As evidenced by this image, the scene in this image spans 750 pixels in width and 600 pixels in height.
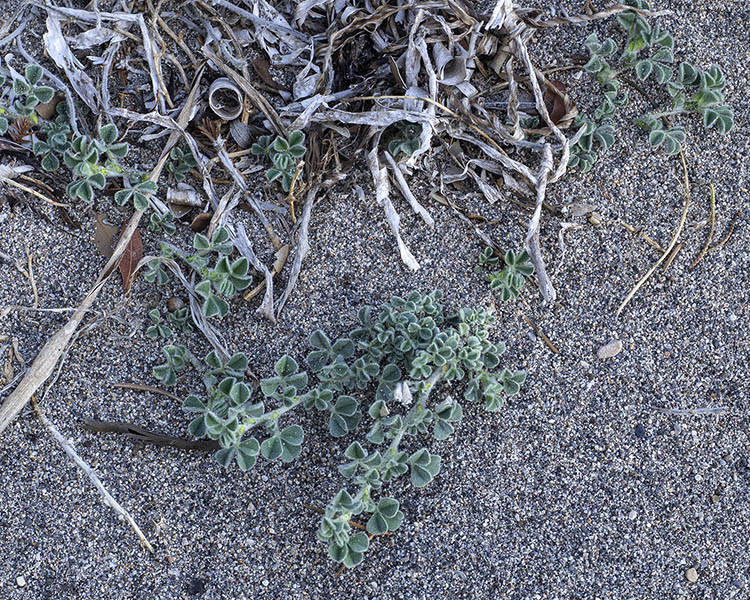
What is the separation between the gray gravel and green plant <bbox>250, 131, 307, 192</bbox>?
109mm

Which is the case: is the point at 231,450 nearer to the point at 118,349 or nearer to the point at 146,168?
the point at 118,349

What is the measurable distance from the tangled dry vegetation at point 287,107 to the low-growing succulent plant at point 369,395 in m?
0.18

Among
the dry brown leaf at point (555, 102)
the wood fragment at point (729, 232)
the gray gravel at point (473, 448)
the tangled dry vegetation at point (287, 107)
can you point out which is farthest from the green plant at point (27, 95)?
the wood fragment at point (729, 232)

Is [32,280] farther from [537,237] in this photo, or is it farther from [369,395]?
[537,237]

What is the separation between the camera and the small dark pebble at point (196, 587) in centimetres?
169

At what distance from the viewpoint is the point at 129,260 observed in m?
1.87

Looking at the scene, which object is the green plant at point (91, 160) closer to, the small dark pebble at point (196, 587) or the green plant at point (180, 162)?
the green plant at point (180, 162)

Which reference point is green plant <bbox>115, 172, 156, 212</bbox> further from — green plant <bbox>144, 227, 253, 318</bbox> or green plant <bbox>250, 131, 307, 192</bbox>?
green plant <bbox>250, 131, 307, 192</bbox>

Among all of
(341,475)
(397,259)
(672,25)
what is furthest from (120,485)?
(672,25)

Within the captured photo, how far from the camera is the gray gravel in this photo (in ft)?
5.61

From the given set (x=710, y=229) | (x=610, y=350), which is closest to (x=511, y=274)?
(x=610, y=350)

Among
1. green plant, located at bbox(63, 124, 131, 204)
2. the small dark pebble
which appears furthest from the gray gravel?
green plant, located at bbox(63, 124, 131, 204)

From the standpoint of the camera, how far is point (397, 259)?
1934 mm

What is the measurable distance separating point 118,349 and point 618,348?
3.99ft
